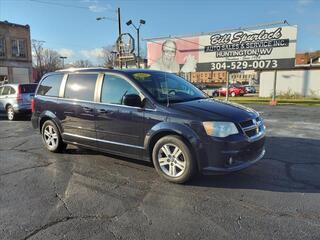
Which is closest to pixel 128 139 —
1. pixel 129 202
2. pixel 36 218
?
pixel 129 202

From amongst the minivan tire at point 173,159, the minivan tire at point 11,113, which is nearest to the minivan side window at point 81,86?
the minivan tire at point 173,159

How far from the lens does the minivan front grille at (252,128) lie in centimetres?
440

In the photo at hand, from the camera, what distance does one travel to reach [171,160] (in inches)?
183

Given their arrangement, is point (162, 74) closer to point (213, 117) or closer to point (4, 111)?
point (213, 117)

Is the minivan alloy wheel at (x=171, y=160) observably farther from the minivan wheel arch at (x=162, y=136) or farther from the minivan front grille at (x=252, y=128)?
the minivan front grille at (x=252, y=128)

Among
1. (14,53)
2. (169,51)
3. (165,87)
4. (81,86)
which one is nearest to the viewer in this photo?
(165,87)

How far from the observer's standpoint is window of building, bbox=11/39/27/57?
35.0 meters

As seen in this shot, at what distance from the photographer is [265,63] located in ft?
65.4

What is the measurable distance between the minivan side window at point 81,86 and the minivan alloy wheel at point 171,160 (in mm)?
1863

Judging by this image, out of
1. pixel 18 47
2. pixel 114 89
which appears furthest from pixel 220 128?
pixel 18 47

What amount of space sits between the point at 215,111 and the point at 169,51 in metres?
20.2

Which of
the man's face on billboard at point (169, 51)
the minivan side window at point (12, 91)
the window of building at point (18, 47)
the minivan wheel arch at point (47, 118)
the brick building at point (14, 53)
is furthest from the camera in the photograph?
the window of building at point (18, 47)

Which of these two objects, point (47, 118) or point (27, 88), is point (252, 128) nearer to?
point (47, 118)

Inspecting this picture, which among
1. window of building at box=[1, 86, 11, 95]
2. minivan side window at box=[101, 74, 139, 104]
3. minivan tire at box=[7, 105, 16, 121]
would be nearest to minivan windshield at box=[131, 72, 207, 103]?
minivan side window at box=[101, 74, 139, 104]
